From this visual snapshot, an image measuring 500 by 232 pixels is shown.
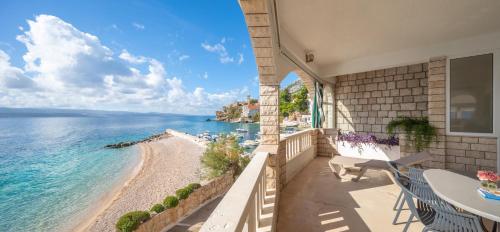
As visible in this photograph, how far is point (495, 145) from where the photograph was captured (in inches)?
139

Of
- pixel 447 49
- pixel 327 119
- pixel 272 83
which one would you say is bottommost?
pixel 327 119

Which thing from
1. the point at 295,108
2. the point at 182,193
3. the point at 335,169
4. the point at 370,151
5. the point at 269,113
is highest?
the point at 295,108

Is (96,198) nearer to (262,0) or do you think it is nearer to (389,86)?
(262,0)

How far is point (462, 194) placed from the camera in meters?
1.57

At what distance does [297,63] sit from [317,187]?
239cm

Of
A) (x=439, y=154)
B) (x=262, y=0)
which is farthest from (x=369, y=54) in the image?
(x=262, y=0)

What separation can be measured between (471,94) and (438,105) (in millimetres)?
499

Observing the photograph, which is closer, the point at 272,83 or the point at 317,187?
the point at 272,83

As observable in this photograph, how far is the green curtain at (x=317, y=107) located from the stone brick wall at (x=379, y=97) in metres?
0.88

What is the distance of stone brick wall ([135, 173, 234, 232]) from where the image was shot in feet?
20.8

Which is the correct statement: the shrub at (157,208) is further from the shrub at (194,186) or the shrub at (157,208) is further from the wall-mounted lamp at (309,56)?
the wall-mounted lamp at (309,56)

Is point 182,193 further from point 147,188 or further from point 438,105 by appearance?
point 438,105

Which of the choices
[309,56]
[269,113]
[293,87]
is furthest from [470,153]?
[293,87]

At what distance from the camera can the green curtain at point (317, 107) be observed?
5.43 meters
